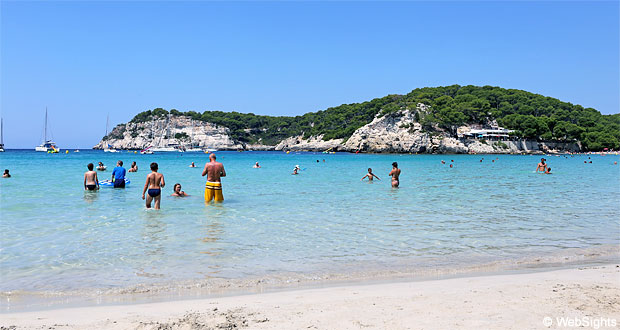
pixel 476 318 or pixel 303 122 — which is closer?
pixel 476 318

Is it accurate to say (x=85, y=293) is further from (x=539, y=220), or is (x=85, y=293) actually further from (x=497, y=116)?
(x=497, y=116)

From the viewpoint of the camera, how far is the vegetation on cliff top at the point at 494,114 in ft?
341

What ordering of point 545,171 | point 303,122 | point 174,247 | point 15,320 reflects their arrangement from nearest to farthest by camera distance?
1. point 15,320
2. point 174,247
3. point 545,171
4. point 303,122

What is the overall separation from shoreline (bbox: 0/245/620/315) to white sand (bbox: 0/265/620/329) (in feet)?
1.07

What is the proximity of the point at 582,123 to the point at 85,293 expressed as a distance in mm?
133370

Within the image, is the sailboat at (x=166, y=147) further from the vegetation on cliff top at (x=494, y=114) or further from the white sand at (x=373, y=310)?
the white sand at (x=373, y=310)

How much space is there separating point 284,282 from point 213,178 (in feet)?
27.2

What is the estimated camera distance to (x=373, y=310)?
177 inches

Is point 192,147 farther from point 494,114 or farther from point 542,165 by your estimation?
point 542,165

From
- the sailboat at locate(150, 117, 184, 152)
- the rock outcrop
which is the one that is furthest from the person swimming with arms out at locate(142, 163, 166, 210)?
the rock outcrop

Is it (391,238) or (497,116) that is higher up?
→ (497,116)

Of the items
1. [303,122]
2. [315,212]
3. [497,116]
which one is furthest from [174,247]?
[303,122]

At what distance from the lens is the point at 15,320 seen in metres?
4.37

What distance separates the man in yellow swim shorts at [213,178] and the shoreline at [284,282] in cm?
746
